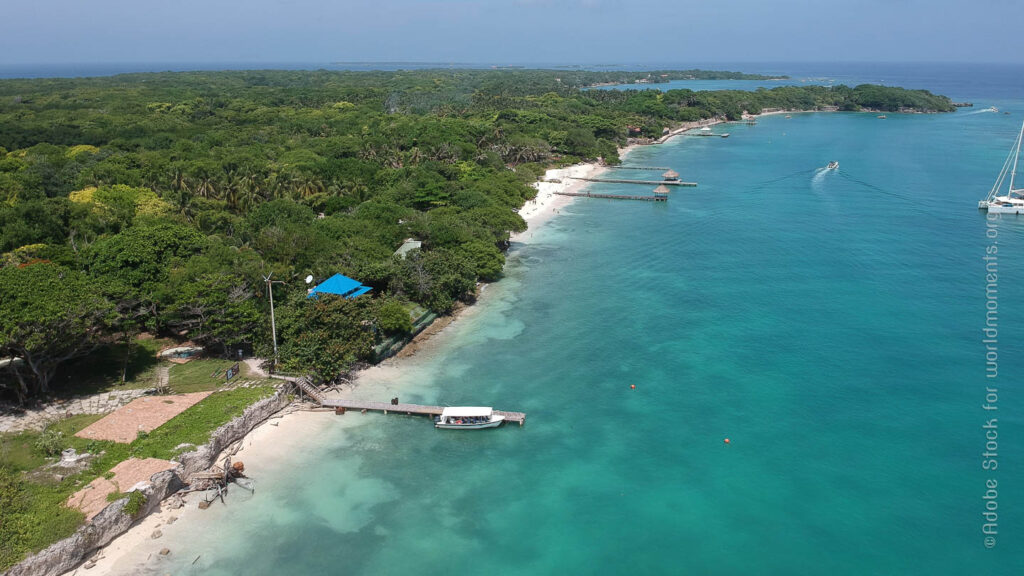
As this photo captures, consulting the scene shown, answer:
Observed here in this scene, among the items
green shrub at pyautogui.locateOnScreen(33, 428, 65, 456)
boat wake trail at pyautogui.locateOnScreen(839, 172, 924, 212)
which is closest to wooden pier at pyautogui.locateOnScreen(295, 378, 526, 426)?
green shrub at pyautogui.locateOnScreen(33, 428, 65, 456)

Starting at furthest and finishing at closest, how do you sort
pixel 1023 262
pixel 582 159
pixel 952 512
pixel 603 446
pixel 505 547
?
pixel 582 159 → pixel 1023 262 → pixel 603 446 → pixel 952 512 → pixel 505 547

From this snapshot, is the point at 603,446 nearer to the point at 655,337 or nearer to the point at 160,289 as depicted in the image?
the point at 655,337

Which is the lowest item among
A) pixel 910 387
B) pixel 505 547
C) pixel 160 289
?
pixel 505 547

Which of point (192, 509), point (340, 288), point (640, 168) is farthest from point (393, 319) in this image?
point (640, 168)

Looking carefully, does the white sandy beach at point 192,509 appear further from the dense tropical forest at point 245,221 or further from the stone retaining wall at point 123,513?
the dense tropical forest at point 245,221

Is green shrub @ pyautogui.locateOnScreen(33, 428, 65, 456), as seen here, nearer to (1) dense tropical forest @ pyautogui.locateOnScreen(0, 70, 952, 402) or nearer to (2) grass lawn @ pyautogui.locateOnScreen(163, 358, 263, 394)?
(1) dense tropical forest @ pyautogui.locateOnScreen(0, 70, 952, 402)

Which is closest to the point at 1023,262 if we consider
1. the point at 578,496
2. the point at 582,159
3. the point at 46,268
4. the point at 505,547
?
the point at 578,496

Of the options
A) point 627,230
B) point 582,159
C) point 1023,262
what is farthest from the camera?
point 582,159

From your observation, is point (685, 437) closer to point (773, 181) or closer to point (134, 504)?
point (134, 504)
